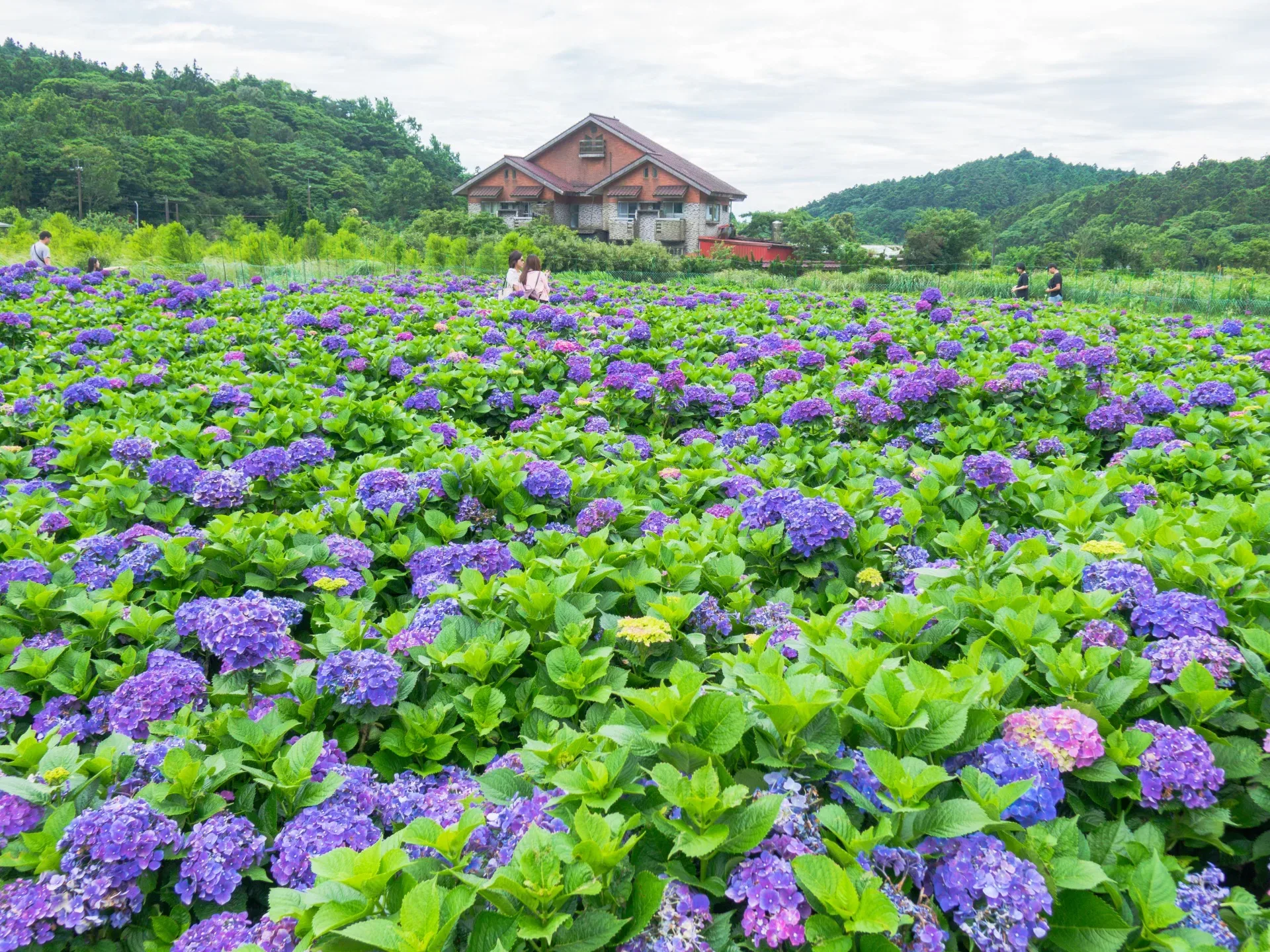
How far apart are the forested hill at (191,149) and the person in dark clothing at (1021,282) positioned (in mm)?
46074

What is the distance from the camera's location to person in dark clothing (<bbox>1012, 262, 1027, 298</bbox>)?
54.7ft

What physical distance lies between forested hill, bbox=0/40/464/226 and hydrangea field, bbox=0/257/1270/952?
177 ft

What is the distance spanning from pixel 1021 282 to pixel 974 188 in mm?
77940

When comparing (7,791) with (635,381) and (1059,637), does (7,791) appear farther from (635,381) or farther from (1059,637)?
(635,381)

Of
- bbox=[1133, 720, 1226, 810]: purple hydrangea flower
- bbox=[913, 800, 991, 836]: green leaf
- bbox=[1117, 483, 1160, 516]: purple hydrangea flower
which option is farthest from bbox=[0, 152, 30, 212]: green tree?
bbox=[1133, 720, 1226, 810]: purple hydrangea flower

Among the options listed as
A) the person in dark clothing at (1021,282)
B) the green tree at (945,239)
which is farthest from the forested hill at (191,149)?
the person in dark clothing at (1021,282)

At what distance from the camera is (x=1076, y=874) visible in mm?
1269

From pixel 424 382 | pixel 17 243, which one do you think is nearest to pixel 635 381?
pixel 424 382

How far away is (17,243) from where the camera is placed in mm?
20312

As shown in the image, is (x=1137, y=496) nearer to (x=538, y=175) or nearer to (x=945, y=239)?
(x=538, y=175)

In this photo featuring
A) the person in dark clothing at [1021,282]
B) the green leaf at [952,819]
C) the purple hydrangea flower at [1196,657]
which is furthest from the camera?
the person in dark clothing at [1021,282]

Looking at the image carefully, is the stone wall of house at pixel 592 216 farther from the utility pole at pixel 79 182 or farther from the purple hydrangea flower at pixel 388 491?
the purple hydrangea flower at pixel 388 491

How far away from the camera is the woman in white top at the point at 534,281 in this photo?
10617mm

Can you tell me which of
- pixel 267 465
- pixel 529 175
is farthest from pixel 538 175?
pixel 267 465
